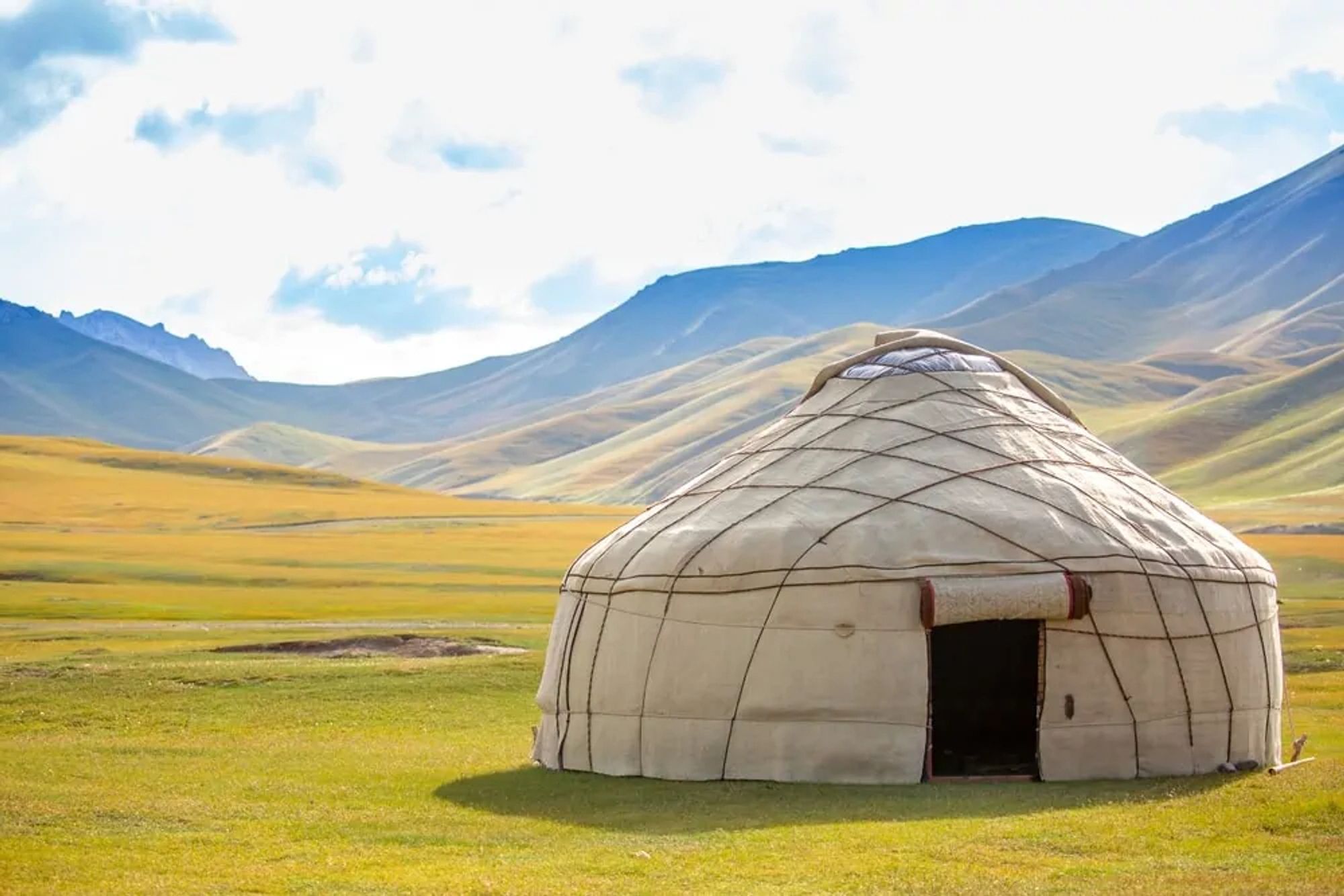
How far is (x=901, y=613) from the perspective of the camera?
11.6m

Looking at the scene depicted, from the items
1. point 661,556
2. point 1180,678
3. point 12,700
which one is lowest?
point 12,700

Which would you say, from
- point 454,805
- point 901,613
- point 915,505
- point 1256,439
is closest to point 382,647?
point 454,805

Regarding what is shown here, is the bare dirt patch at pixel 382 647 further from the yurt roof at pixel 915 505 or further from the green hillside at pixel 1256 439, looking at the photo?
the green hillside at pixel 1256 439

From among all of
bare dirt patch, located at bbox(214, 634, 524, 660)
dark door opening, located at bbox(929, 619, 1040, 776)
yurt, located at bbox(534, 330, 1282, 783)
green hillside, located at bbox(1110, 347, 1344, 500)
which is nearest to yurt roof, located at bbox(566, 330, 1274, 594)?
yurt, located at bbox(534, 330, 1282, 783)

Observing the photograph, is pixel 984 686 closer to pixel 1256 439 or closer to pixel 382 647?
pixel 382 647

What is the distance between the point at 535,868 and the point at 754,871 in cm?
120

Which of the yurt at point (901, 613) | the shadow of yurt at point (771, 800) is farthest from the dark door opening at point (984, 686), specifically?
the shadow of yurt at point (771, 800)

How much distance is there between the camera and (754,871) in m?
8.51

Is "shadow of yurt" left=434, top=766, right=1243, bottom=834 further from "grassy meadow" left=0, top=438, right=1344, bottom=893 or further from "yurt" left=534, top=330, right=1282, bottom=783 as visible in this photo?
"yurt" left=534, top=330, right=1282, bottom=783

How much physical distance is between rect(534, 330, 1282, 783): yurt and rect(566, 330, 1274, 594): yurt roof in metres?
0.02

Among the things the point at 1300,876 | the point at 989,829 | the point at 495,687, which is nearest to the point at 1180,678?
the point at 989,829

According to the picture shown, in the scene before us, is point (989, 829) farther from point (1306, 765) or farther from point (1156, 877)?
point (1306, 765)

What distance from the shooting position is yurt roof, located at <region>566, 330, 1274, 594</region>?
11891mm

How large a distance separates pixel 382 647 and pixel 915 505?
15629 mm
